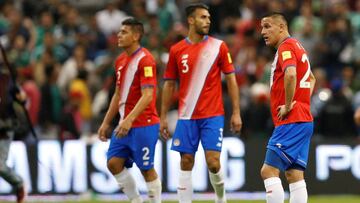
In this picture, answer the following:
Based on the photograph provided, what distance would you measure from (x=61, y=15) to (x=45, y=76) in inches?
140

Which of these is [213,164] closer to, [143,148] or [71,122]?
[143,148]

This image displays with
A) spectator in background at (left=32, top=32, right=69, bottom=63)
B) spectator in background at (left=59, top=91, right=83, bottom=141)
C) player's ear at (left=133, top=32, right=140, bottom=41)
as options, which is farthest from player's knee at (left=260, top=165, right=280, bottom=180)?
spectator in background at (left=32, top=32, right=69, bottom=63)

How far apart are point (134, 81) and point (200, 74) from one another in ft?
2.89

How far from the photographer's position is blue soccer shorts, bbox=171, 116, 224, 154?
648 inches

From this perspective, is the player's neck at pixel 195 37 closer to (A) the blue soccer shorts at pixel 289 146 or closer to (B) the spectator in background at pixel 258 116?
(A) the blue soccer shorts at pixel 289 146

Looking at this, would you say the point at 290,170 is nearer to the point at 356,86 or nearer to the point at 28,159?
the point at 28,159

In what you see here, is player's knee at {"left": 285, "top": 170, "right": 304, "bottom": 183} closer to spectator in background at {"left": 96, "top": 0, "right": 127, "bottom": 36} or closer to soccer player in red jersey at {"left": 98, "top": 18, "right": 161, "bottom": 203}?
soccer player in red jersey at {"left": 98, "top": 18, "right": 161, "bottom": 203}

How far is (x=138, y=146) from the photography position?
16.6 m

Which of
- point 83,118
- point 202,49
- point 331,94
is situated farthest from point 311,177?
point 202,49

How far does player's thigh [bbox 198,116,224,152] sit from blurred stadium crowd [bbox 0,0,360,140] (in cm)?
653

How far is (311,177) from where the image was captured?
74.4ft

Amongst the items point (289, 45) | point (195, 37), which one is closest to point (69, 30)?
point (195, 37)

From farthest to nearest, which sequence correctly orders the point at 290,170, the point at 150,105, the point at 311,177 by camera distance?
the point at 311,177, the point at 150,105, the point at 290,170

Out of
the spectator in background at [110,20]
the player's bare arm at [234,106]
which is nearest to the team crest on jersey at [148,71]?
the player's bare arm at [234,106]
